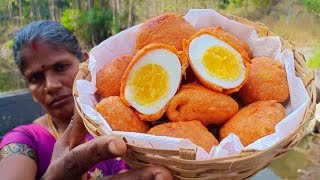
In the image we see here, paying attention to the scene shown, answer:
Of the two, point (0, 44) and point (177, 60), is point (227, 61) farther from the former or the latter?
point (0, 44)

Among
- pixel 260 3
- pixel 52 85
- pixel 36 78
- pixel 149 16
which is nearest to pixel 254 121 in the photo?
pixel 52 85

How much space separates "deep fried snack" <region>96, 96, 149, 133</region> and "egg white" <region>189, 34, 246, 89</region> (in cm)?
23

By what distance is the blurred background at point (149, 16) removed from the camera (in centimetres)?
549

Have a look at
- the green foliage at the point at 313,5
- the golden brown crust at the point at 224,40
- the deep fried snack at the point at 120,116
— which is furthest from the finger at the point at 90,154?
the green foliage at the point at 313,5

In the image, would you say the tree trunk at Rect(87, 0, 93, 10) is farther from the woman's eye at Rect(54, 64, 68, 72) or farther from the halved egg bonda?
the halved egg bonda

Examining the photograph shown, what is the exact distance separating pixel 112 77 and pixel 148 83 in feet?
0.43

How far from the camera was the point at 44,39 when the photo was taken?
192 cm

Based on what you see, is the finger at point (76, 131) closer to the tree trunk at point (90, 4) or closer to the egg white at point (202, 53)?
the egg white at point (202, 53)

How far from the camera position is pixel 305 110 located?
1.28 metres

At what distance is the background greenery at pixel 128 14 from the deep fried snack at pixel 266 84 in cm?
630

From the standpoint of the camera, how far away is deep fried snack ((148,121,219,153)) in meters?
1.21

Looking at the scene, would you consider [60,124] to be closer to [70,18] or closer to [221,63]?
[221,63]

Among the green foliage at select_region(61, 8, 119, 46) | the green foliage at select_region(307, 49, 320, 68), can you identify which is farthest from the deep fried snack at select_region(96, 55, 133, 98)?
the green foliage at select_region(61, 8, 119, 46)

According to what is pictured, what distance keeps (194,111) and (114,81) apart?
0.29 metres
